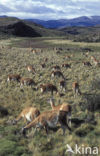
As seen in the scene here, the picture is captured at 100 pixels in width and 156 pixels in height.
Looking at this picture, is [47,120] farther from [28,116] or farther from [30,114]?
[28,116]

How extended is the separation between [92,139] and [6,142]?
11.4ft

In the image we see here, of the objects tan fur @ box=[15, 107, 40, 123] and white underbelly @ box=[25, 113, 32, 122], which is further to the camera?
white underbelly @ box=[25, 113, 32, 122]

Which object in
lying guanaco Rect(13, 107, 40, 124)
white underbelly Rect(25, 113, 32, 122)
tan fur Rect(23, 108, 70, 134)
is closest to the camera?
tan fur Rect(23, 108, 70, 134)

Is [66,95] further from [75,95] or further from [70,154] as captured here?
[70,154]

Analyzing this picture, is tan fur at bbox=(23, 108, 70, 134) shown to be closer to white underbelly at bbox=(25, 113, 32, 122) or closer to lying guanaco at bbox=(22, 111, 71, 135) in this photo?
lying guanaco at bbox=(22, 111, 71, 135)

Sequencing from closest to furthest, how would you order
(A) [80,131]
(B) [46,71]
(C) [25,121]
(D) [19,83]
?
(A) [80,131] → (C) [25,121] → (D) [19,83] → (B) [46,71]

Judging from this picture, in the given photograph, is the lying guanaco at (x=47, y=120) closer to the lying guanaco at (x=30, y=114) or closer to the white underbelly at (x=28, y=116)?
the lying guanaco at (x=30, y=114)

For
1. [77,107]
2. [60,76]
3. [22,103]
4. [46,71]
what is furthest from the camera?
[46,71]

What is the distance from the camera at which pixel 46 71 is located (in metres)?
20.8

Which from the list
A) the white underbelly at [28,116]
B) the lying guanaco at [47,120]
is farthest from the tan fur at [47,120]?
the white underbelly at [28,116]

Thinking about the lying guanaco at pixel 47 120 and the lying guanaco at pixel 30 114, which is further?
the lying guanaco at pixel 30 114

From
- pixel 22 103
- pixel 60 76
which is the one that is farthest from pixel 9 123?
Result: pixel 60 76

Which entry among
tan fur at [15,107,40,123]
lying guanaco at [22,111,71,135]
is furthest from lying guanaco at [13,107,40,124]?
lying guanaco at [22,111,71,135]

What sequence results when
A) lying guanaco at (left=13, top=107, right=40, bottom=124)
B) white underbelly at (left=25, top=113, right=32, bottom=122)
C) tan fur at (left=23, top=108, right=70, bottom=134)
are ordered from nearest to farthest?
tan fur at (left=23, top=108, right=70, bottom=134)
lying guanaco at (left=13, top=107, right=40, bottom=124)
white underbelly at (left=25, top=113, right=32, bottom=122)
